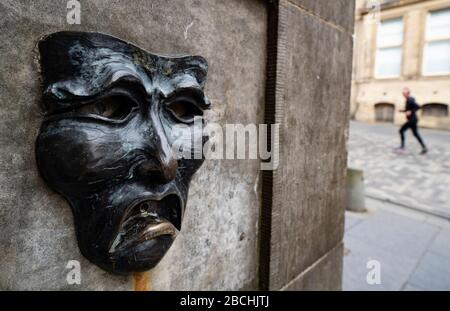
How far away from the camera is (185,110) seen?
1.42m

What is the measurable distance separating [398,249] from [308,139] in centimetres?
329

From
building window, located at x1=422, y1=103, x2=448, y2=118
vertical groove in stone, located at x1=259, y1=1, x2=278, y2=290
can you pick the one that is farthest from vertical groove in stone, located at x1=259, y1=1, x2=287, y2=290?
building window, located at x1=422, y1=103, x2=448, y2=118

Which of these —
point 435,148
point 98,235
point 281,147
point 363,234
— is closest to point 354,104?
point 435,148

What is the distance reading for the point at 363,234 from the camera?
16.5 ft

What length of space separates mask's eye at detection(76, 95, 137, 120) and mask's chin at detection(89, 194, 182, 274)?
34 centimetres

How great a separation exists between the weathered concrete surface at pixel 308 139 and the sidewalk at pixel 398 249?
4.63 ft

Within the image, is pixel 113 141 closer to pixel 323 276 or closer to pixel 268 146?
pixel 268 146

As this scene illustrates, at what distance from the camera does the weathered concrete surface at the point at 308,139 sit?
2.03m

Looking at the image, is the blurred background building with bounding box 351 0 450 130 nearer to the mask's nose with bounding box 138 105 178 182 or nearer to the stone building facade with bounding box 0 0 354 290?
the stone building facade with bounding box 0 0 354 290

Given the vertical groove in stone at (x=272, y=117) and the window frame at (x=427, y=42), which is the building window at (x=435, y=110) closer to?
the window frame at (x=427, y=42)

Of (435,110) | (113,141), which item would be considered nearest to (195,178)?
(113,141)

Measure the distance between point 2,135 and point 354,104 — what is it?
810 inches
